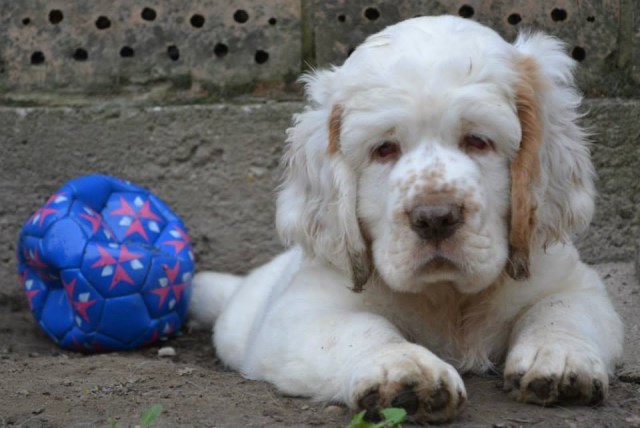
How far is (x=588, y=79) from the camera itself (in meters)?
5.53

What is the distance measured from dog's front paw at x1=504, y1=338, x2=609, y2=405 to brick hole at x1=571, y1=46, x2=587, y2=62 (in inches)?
102

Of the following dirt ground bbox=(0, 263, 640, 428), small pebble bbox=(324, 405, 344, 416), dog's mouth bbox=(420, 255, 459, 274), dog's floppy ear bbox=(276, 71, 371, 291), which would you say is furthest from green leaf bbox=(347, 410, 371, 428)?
dog's floppy ear bbox=(276, 71, 371, 291)

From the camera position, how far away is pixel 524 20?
550 cm

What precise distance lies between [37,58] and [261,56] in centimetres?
128

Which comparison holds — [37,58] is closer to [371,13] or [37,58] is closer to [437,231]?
[371,13]

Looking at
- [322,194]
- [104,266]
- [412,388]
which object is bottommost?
[104,266]

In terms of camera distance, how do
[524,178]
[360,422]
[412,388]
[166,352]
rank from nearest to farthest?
1. [360,422]
2. [412,388]
3. [524,178]
4. [166,352]

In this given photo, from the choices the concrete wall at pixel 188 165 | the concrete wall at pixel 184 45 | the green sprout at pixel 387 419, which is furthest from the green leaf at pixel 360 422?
the concrete wall at pixel 184 45

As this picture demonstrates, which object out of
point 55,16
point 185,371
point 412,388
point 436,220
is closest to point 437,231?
point 436,220

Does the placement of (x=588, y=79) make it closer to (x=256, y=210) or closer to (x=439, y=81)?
(x=256, y=210)

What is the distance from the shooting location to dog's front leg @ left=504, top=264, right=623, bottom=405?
3223 millimetres

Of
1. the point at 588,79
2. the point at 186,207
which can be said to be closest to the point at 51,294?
the point at 186,207

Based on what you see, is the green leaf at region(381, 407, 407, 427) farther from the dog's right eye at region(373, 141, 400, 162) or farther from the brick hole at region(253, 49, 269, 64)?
the brick hole at region(253, 49, 269, 64)

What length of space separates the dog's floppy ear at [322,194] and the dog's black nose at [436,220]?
0.41 metres
